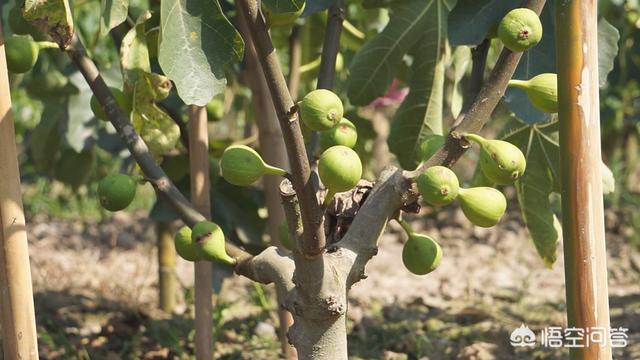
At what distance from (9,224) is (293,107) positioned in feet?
1.62

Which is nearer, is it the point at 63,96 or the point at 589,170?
the point at 589,170

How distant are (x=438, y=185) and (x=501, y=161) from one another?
0.28ft

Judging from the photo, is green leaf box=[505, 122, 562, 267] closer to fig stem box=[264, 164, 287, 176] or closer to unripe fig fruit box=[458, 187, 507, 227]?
unripe fig fruit box=[458, 187, 507, 227]

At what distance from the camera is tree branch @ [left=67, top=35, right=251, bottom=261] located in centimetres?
142

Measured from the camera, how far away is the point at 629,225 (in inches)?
136

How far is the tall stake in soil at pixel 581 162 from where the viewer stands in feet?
3.95

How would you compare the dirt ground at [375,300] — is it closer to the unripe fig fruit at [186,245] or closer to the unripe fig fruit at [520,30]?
the unripe fig fruit at [186,245]

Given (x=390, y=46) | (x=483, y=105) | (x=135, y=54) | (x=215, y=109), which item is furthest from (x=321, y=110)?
(x=215, y=109)

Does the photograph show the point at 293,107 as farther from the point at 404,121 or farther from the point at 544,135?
the point at 544,135

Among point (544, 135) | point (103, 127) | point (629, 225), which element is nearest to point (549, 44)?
point (544, 135)

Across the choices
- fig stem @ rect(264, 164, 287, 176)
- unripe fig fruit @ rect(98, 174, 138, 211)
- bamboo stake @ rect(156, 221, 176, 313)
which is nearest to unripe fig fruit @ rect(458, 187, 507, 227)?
fig stem @ rect(264, 164, 287, 176)

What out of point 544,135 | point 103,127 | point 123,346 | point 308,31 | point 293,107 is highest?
point 308,31

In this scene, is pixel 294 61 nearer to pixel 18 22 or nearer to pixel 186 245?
pixel 18 22

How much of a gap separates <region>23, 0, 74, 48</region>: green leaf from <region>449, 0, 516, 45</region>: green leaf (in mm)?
580
